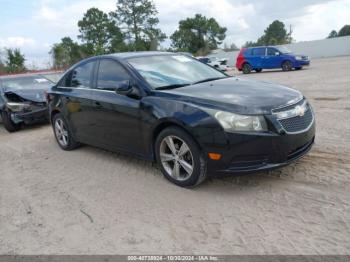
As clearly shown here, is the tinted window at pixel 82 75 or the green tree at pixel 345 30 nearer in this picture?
the tinted window at pixel 82 75

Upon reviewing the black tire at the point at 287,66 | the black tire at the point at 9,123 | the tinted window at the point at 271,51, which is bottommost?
the black tire at the point at 9,123

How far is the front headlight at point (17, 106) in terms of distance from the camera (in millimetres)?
8997

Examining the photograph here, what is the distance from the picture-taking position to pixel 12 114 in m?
8.97

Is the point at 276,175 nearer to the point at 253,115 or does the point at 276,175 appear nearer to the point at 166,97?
the point at 253,115

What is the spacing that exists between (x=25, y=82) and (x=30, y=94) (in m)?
1.01

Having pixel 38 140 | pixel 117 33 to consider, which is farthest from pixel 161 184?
pixel 117 33

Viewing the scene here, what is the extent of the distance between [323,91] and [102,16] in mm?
66456

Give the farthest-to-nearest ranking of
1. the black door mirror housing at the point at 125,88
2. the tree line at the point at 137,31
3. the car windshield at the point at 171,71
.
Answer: the tree line at the point at 137,31
the car windshield at the point at 171,71
the black door mirror housing at the point at 125,88

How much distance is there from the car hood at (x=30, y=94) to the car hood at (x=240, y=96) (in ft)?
19.1

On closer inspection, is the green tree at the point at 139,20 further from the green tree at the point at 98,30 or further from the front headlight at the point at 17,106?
the front headlight at the point at 17,106

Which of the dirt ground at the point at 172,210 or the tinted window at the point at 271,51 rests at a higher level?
the tinted window at the point at 271,51

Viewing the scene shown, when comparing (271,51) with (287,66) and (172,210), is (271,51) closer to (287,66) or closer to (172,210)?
(287,66)

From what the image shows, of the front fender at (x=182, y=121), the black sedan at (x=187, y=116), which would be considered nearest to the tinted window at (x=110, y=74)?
the black sedan at (x=187, y=116)

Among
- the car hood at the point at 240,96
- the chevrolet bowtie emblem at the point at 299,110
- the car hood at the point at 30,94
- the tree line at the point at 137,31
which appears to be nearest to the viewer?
the car hood at the point at 240,96
